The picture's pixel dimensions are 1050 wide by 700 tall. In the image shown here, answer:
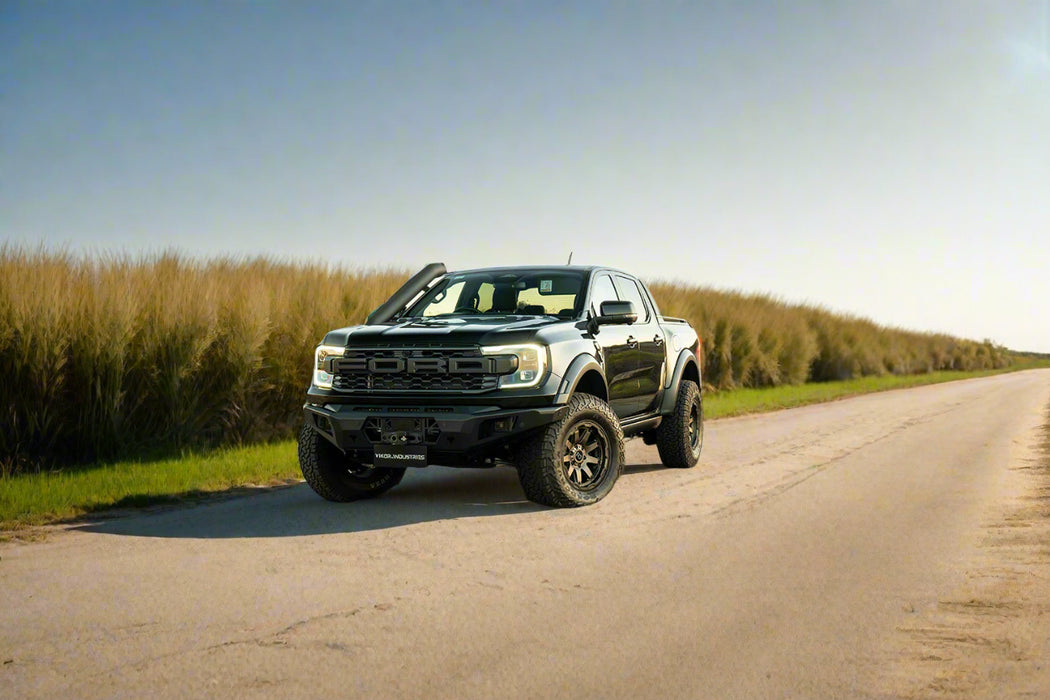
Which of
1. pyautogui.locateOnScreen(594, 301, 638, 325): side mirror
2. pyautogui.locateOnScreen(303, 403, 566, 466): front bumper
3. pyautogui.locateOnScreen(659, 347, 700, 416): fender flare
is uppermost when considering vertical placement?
pyautogui.locateOnScreen(594, 301, 638, 325): side mirror

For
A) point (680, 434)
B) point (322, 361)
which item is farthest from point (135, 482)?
point (680, 434)

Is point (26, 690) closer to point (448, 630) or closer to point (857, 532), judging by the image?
point (448, 630)

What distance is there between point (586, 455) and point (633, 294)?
8.98 feet

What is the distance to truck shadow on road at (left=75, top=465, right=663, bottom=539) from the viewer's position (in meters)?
Answer: 7.12

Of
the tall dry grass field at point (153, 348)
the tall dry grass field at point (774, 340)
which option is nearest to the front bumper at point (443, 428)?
the tall dry grass field at point (153, 348)

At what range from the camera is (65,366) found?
10555 mm

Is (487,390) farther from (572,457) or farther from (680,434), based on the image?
(680,434)

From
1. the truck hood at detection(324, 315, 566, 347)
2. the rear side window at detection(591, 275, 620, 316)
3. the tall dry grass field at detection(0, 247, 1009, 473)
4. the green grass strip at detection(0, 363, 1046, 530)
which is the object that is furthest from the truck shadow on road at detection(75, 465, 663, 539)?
the tall dry grass field at detection(0, 247, 1009, 473)

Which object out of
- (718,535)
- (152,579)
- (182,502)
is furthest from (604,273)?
(152,579)

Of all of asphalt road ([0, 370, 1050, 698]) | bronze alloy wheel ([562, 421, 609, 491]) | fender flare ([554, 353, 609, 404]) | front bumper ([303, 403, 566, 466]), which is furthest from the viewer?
bronze alloy wheel ([562, 421, 609, 491])

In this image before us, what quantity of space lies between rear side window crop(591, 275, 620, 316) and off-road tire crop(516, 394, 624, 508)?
3.59ft

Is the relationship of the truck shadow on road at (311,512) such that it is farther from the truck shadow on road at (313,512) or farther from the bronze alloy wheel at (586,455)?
the bronze alloy wheel at (586,455)

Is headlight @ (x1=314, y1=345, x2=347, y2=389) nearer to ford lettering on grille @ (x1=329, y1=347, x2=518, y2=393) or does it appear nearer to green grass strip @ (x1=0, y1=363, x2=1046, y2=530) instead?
ford lettering on grille @ (x1=329, y1=347, x2=518, y2=393)

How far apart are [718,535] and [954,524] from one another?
1979mm
